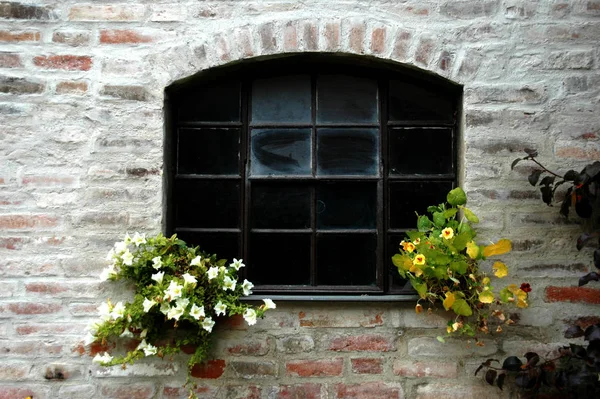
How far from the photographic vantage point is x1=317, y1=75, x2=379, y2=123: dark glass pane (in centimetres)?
298

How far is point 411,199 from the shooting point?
116 inches

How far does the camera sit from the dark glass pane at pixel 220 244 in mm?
2943

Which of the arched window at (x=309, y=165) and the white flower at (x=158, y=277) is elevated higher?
the arched window at (x=309, y=165)

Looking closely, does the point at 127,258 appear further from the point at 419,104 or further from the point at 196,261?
the point at 419,104

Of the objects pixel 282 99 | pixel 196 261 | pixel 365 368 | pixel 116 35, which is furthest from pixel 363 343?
pixel 116 35

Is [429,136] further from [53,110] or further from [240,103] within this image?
[53,110]

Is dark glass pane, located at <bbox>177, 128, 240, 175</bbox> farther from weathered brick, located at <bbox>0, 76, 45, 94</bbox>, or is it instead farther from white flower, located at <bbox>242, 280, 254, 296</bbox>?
weathered brick, located at <bbox>0, 76, 45, 94</bbox>

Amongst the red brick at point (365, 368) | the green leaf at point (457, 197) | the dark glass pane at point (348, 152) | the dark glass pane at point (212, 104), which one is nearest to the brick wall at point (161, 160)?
the red brick at point (365, 368)

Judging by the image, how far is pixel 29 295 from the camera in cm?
276

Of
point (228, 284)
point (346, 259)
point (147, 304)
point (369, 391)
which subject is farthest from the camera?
point (346, 259)

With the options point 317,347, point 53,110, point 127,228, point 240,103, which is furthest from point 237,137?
point 317,347

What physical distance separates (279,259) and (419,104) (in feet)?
3.68

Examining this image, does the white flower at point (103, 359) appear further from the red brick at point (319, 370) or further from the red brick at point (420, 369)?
the red brick at point (420, 369)

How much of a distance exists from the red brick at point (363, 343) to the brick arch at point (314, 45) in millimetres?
1374
